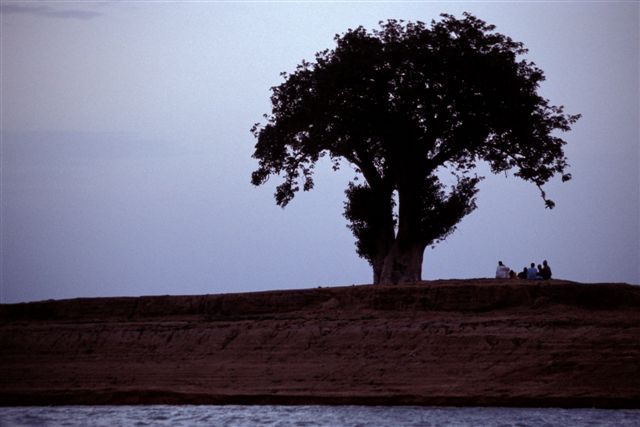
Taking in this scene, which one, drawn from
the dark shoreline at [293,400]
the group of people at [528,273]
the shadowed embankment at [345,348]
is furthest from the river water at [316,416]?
the group of people at [528,273]

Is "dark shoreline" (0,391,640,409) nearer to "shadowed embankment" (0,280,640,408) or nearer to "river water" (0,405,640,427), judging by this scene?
"shadowed embankment" (0,280,640,408)

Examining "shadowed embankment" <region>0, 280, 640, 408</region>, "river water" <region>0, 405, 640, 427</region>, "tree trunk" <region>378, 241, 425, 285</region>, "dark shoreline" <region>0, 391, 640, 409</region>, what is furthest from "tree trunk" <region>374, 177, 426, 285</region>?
"river water" <region>0, 405, 640, 427</region>

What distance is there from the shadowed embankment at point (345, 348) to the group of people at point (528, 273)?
11.2ft

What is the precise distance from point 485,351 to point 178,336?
9518mm

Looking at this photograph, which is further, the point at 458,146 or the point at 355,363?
the point at 458,146

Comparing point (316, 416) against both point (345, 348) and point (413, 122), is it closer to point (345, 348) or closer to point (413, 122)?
point (345, 348)

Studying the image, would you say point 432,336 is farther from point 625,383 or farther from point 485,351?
point 625,383

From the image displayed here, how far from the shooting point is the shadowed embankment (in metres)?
29.3

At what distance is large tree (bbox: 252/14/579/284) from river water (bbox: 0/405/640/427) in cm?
1423

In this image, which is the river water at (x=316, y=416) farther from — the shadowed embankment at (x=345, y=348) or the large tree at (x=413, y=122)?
the large tree at (x=413, y=122)

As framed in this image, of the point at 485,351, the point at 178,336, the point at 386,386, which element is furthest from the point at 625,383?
the point at 178,336

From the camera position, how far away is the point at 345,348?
32.5m

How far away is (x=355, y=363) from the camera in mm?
31516

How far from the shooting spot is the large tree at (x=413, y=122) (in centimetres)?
4150
